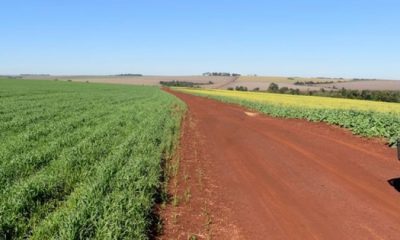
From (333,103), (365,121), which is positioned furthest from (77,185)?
(333,103)

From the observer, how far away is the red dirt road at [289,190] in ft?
21.7

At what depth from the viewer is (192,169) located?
10.9 metres

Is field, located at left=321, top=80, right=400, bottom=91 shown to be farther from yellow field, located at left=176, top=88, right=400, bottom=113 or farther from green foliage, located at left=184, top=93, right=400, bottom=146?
green foliage, located at left=184, top=93, right=400, bottom=146

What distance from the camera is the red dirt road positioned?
662 cm

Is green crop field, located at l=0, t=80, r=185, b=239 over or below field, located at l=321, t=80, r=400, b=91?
over

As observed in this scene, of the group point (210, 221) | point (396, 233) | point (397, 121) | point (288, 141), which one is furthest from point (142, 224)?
point (397, 121)

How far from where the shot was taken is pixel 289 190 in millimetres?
8859

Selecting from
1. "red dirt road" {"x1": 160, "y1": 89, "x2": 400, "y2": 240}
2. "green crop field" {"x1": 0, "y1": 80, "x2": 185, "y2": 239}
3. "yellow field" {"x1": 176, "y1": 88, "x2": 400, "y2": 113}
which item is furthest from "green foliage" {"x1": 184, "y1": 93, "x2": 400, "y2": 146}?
"yellow field" {"x1": 176, "y1": 88, "x2": 400, "y2": 113}

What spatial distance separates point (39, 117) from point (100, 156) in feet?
31.0

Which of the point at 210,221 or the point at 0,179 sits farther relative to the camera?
the point at 0,179

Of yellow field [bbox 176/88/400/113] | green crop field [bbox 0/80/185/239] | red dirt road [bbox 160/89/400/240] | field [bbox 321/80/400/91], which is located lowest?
yellow field [bbox 176/88/400/113]

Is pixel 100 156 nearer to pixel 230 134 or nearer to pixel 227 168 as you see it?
pixel 227 168

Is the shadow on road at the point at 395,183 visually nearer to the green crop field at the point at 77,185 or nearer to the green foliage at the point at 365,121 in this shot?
the green foliage at the point at 365,121

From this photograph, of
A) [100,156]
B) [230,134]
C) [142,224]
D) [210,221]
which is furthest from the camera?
[230,134]
